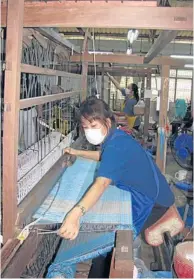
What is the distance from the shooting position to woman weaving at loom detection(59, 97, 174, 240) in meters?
1.37

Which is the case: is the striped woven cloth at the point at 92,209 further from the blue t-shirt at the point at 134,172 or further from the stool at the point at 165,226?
the stool at the point at 165,226

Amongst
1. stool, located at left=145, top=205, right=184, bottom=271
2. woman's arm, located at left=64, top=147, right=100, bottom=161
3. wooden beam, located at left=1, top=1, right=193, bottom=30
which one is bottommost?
stool, located at left=145, top=205, right=184, bottom=271

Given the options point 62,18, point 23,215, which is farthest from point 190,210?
point 62,18

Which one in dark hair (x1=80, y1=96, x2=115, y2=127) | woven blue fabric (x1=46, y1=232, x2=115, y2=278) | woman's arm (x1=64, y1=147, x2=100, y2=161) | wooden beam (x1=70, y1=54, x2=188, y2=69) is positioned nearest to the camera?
woven blue fabric (x1=46, y1=232, x2=115, y2=278)

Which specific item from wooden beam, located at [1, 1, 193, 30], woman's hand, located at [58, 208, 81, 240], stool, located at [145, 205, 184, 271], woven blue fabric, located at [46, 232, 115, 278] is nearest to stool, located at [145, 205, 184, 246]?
stool, located at [145, 205, 184, 271]

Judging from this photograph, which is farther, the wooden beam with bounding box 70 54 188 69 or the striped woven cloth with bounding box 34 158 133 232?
the wooden beam with bounding box 70 54 188 69

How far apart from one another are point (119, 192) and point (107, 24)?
89 centimetres

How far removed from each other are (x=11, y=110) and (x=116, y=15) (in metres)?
0.51

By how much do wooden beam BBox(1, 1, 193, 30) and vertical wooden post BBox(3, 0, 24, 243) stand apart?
90 mm

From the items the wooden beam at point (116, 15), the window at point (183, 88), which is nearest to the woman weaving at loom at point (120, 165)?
the wooden beam at point (116, 15)

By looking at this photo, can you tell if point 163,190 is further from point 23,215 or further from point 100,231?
point 23,215

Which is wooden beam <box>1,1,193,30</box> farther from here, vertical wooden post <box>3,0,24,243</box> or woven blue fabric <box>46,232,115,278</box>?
woven blue fabric <box>46,232,115,278</box>

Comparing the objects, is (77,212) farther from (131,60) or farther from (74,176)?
(131,60)

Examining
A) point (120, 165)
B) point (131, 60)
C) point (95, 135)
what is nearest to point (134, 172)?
point (120, 165)
